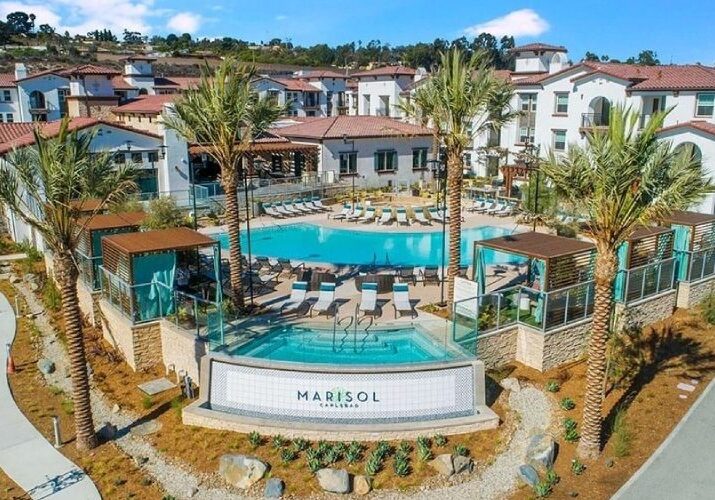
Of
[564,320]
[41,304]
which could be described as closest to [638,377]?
[564,320]

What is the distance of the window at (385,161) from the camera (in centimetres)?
4759

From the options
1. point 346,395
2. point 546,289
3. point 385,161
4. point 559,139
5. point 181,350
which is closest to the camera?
point 346,395

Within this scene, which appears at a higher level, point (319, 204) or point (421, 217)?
point (319, 204)

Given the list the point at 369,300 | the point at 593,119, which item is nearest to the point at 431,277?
the point at 369,300

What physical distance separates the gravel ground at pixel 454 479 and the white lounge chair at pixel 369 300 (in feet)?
16.8

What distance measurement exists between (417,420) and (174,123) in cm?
1184

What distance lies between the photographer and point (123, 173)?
46.2 ft

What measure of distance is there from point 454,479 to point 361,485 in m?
2.04

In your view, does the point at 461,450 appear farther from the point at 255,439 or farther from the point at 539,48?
the point at 539,48

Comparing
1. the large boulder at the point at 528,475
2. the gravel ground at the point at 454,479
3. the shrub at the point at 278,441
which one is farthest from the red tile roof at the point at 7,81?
the large boulder at the point at 528,475

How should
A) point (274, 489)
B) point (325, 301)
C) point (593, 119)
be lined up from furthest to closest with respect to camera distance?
1. point (593, 119)
2. point (325, 301)
3. point (274, 489)

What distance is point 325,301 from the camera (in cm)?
2034

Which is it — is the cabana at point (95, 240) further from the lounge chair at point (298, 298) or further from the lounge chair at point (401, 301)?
the lounge chair at point (401, 301)

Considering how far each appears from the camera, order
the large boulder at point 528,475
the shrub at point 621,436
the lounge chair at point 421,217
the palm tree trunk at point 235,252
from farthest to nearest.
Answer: the lounge chair at point 421,217
the palm tree trunk at point 235,252
the shrub at point 621,436
the large boulder at point 528,475
